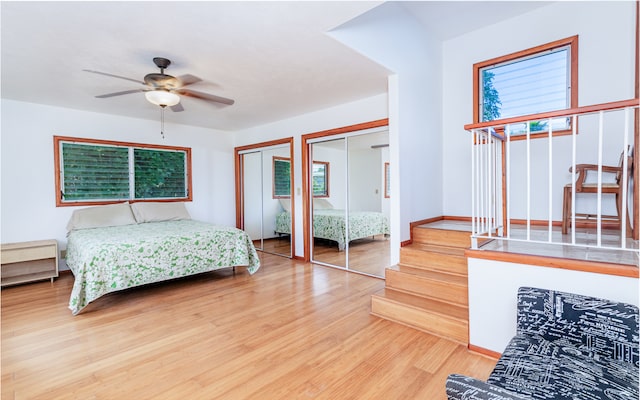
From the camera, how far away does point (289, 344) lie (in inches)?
91.8

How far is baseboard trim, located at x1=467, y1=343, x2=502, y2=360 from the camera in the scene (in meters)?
2.09

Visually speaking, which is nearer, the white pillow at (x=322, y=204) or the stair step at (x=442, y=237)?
the stair step at (x=442, y=237)

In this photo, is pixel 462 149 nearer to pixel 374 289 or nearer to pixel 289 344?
pixel 374 289

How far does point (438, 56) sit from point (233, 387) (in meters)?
4.35

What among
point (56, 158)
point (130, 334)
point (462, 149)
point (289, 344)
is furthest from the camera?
point (56, 158)

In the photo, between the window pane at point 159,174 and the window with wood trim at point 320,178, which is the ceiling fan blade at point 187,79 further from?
the window pane at point 159,174

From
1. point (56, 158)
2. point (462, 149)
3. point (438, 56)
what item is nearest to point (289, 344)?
point (462, 149)

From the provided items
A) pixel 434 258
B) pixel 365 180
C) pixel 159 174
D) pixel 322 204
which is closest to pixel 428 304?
pixel 434 258

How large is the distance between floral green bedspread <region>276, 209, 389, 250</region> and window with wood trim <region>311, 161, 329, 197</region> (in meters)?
0.32

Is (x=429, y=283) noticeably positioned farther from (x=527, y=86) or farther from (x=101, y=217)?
(x=101, y=217)

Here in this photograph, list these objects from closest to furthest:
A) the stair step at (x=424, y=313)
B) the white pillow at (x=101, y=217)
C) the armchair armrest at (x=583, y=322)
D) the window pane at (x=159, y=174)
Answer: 1. the armchair armrest at (x=583, y=322)
2. the stair step at (x=424, y=313)
3. the white pillow at (x=101, y=217)
4. the window pane at (x=159, y=174)

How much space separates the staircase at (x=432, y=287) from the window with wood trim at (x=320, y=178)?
1.81 metres

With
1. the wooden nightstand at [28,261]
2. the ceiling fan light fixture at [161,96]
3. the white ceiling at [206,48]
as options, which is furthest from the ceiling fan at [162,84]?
the wooden nightstand at [28,261]

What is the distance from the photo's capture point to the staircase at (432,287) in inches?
95.4
